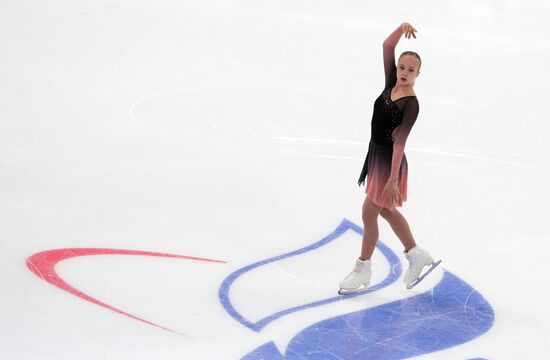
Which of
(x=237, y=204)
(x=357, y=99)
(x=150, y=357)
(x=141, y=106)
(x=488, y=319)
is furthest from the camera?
(x=357, y=99)

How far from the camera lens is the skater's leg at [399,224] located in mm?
4465

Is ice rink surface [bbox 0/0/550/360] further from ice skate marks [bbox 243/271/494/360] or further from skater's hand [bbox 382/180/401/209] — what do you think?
skater's hand [bbox 382/180/401/209]

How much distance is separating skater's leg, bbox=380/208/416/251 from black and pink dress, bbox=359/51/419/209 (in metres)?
0.13

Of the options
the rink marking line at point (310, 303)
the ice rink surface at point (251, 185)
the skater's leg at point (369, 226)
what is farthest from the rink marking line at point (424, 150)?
the skater's leg at point (369, 226)

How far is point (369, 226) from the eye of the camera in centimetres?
447

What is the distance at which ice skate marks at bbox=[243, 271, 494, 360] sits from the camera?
3922 millimetres

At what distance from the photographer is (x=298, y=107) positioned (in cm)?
722

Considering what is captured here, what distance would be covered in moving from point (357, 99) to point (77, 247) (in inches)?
134

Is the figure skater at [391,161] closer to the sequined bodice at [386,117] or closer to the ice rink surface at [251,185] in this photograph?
the sequined bodice at [386,117]

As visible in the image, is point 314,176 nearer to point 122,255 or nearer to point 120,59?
point 122,255

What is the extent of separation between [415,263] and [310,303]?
54 centimetres

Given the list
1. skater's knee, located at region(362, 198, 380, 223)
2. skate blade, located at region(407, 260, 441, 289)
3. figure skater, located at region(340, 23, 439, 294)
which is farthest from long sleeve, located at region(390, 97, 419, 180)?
skate blade, located at region(407, 260, 441, 289)

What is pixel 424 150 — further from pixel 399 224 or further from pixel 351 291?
pixel 351 291

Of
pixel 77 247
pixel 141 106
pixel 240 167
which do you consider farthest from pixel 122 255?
pixel 141 106
